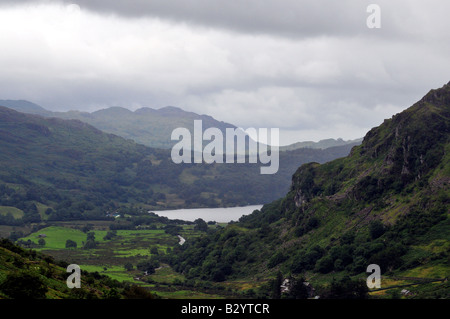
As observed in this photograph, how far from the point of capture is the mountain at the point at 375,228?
12050cm

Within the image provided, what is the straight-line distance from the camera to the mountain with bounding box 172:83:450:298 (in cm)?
12050

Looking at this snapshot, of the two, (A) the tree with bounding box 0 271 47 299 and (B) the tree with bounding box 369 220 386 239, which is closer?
(A) the tree with bounding box 0 271 47 299

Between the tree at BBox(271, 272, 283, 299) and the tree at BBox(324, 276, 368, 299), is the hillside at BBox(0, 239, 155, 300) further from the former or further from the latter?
the tree at BBox(324, 276, 368, 299)

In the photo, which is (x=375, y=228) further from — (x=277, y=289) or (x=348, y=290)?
(x=348, y=290)

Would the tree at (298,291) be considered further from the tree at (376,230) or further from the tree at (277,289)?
the tree at (376,230)

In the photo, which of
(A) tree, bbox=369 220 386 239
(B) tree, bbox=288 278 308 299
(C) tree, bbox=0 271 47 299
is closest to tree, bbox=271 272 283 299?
(B) tree, bbox=288 278 308 299

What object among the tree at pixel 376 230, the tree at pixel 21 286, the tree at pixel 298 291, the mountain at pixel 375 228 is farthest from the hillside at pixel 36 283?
the tree at pixel 376 230

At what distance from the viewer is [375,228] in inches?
5556

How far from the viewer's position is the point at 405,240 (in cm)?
12938

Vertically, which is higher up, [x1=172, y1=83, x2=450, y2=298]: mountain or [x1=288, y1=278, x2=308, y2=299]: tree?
[x1=172, y1=83, x2=450, y2=298]: mountain

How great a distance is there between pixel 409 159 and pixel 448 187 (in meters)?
23.6

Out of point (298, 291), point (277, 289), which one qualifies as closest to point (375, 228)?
point (298, 291)
